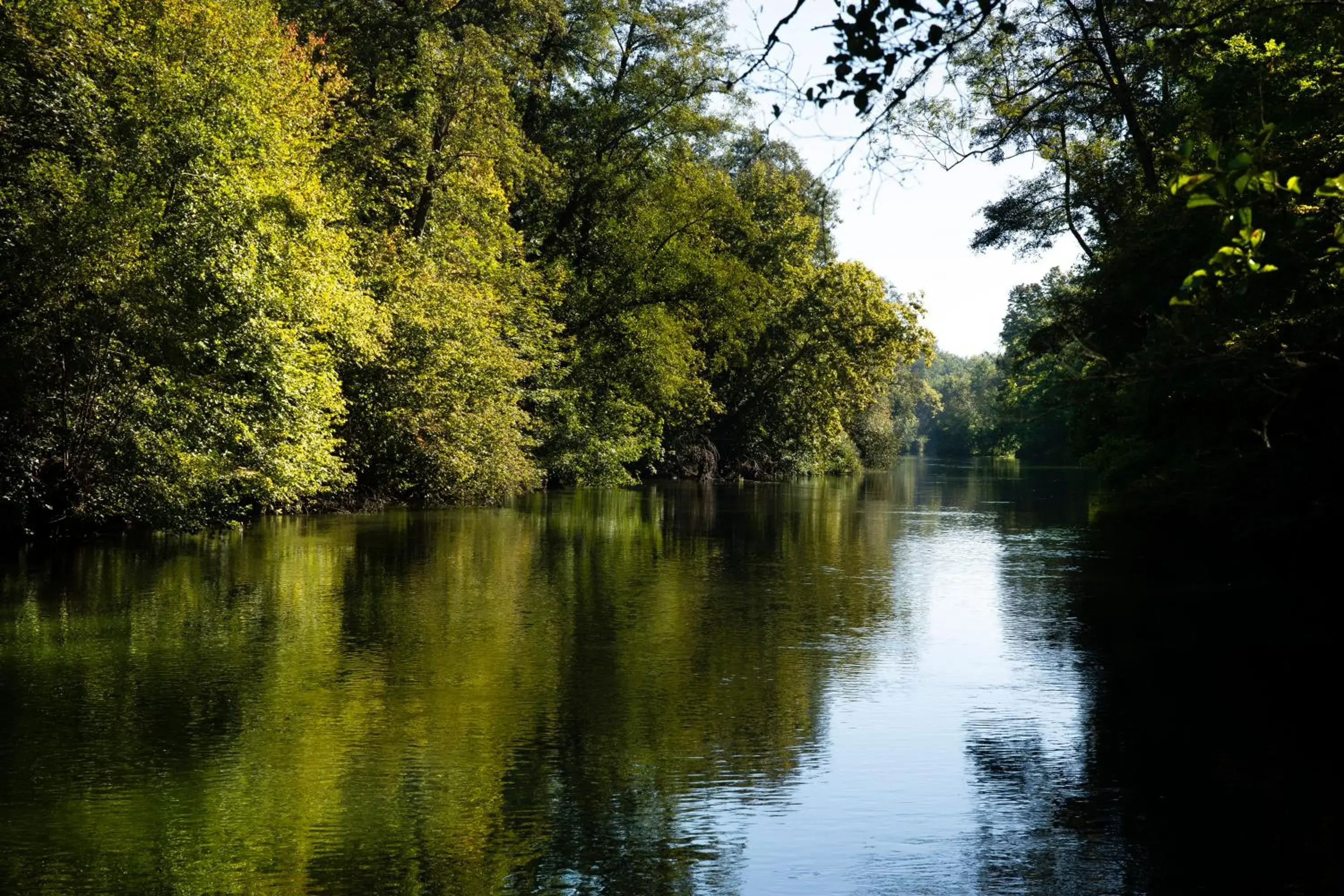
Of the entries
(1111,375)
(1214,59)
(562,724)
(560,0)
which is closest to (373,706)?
(562,724)

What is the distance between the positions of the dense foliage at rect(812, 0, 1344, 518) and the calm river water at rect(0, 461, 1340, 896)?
268 cm

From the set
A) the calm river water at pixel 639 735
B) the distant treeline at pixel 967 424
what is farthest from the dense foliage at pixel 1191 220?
the distant treeline at pixel 967 424

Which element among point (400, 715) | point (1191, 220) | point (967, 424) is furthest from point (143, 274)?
point (967, 424)

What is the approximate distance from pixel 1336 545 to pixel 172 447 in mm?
18612

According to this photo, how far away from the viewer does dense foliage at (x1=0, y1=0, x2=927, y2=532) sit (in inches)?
733

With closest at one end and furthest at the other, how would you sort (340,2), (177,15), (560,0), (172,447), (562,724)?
(562,724)
(172,447)
(177,15)
(340,2)
(560,0)

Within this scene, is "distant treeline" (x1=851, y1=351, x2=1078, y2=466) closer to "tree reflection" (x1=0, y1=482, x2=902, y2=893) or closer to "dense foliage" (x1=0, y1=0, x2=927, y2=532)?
"dense foliage" (x1=0, y1=0, x2=927, y2=532)

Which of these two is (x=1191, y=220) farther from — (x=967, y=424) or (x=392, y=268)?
(x=967, y=424)

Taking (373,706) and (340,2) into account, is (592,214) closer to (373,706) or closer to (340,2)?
(340,2)

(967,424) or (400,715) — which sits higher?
(967,424)

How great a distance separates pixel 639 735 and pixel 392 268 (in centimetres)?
2184

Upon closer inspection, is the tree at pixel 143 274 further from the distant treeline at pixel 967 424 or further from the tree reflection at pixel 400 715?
the distant treeline at pixel 967 424

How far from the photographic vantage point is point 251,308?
19547 millimetres

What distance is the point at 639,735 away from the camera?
890cm
